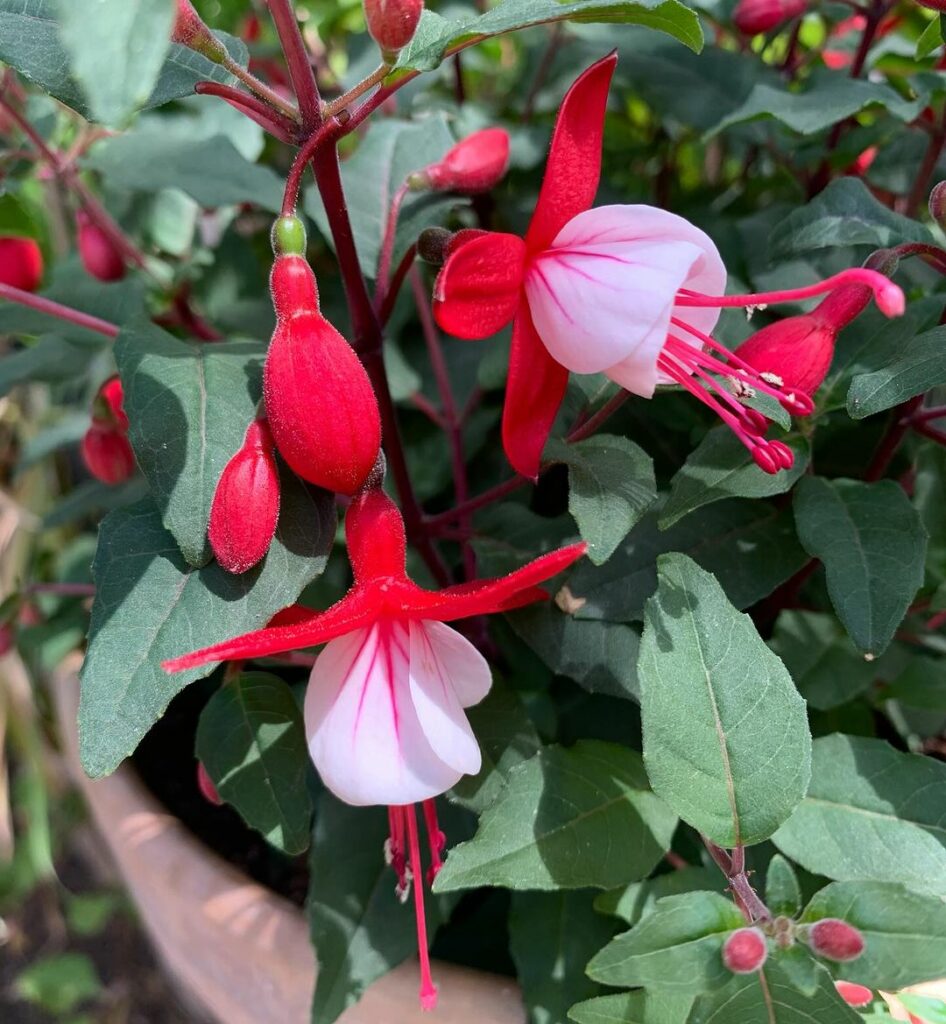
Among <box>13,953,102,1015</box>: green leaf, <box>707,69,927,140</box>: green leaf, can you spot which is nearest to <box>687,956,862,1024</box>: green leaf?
<box>707,69,927,140</box>: green leaf

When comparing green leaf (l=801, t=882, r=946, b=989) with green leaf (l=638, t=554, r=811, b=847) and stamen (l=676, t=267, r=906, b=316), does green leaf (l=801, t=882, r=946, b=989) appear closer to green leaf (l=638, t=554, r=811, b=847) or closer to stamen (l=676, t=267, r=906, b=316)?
green leaf (l=638, t=554, r=811, b=847)

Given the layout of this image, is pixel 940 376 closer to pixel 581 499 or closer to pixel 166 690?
pixel 581 499

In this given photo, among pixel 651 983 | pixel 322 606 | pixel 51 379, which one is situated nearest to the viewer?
pixel 651 983

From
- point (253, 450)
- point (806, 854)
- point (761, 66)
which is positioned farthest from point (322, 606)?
point (761, 66)

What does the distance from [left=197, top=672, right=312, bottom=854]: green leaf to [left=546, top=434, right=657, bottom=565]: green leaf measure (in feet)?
0.66

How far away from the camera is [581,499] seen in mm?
412

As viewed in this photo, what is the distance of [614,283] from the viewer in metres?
0.36

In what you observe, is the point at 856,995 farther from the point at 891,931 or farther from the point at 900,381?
the point at 900,381

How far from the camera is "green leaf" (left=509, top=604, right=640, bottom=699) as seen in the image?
47 cm

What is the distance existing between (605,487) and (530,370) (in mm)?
65

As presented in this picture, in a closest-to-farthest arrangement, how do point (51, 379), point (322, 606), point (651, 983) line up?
point (651, 983)
point (322, 606)
point (51, 379)

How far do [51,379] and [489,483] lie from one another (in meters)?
0.34

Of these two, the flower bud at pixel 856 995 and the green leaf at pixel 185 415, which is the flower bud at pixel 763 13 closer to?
the green leaf at pixel 185 415

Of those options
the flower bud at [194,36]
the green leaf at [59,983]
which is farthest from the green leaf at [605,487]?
the green leaf at [59,983]
